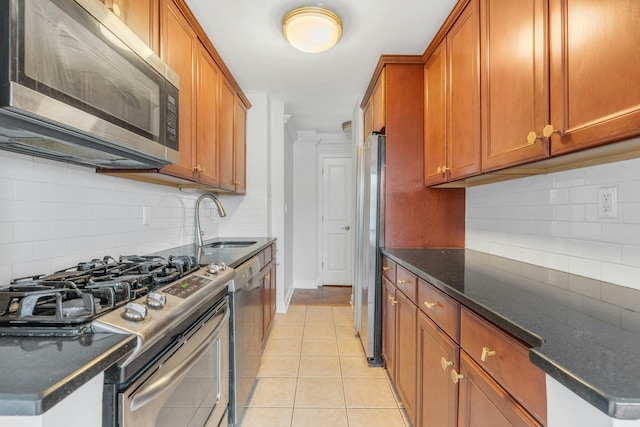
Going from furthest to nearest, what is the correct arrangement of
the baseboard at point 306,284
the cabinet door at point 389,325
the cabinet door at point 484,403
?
the baseboard at point 306,284
the cabinet door at point 389,325
the cabinet door at point 484,403

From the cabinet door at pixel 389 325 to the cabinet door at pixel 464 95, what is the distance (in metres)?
0.82

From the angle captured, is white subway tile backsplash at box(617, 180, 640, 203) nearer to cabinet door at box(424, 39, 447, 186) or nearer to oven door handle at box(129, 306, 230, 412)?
cabinet door at box(424, 39, 447, 186)

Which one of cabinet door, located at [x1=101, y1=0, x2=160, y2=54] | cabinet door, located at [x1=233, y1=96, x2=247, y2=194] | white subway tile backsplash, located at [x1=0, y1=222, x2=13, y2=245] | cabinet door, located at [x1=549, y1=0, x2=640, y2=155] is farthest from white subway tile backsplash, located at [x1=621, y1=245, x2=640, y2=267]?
cabinet door, located at [x1=233, y1=96, x2=247, y2=194]

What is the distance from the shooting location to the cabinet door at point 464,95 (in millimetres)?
1536

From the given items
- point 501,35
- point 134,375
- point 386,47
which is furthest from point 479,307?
point 386,47

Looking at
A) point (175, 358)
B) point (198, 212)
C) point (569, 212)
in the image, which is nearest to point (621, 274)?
point (569, 212)

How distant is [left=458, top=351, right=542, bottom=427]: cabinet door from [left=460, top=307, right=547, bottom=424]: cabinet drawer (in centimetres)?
2

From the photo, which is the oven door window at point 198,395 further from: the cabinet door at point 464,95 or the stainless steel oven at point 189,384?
the cabinet door at point 464,95

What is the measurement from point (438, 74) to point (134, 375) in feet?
7.18

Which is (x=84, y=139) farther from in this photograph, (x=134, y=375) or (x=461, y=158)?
(x=461, y=158)

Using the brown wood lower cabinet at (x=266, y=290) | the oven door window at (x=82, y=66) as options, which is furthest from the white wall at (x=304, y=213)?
the oven door window at (x=82, y=66)

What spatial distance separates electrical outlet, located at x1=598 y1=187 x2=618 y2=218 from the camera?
1098 millimetres

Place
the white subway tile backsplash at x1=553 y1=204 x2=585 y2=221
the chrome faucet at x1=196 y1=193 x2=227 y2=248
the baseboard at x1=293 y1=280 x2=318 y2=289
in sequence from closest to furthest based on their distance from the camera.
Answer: the white subway tile backsplash at x1=553 y1=204 x2=585 y2=221 → the chrome faucet at x1=196 y1=193 x2=227 y2=248 → the baseboard at x1=293 y1=280 x2=318 y2=289

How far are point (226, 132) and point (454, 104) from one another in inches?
66.6
